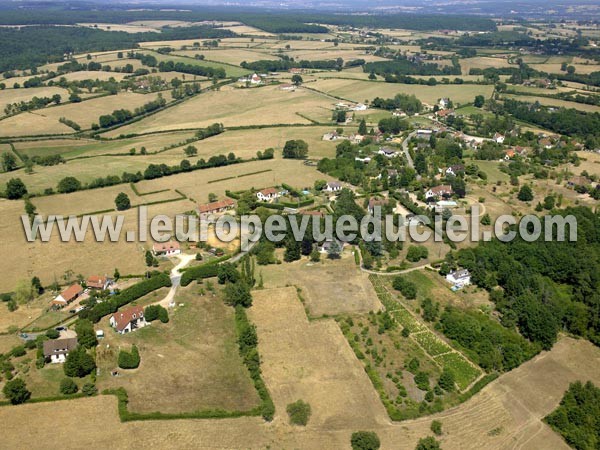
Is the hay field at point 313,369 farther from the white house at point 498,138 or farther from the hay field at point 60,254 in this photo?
the white house at point 498,138

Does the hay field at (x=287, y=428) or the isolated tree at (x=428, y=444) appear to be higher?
the isolated tree at (x=428, y=444)

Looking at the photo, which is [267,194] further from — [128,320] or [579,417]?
[579,417]

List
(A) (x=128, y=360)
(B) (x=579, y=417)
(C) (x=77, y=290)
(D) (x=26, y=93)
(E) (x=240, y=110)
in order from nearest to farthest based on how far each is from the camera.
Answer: (B) (x=579, y=417), (A) (x=128, y=360), (C) (x=77, y=290), (E) (x=240, y=110), (D) (x=26, y=93)

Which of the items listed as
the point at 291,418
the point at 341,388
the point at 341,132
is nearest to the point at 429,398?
the point at 341,388

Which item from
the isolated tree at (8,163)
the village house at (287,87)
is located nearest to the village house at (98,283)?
the isolated tree at (8,163)

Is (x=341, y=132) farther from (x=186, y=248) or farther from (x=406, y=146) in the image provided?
(x=186, y=248)

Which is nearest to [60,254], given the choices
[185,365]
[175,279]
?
[175,279]
